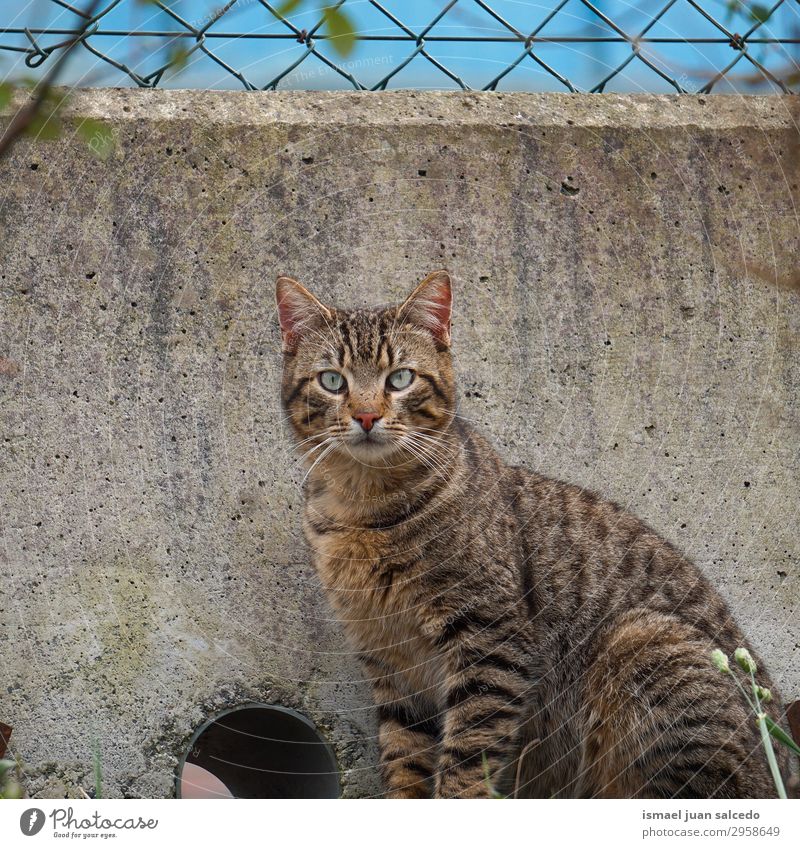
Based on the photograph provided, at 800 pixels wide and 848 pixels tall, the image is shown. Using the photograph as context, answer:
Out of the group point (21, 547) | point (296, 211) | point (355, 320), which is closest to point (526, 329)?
point (355, 320)

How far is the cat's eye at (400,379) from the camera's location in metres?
3.01

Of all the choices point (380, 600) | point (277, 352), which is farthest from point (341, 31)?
point (277, 352)

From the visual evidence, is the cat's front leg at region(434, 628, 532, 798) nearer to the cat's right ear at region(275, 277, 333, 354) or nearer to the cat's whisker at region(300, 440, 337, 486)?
the cat's whisker at region(300, 440, 337, 486)

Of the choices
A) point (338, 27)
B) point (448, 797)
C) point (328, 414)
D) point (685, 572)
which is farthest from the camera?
point (685, 572)

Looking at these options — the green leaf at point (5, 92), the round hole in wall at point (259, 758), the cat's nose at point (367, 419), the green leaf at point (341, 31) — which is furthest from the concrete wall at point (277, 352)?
the green leaf at point (5, 92)

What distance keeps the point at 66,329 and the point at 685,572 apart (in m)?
2.17

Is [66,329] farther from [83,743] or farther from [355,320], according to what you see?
[83,743]

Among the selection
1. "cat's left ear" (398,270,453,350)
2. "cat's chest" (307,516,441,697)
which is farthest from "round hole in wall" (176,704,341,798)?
"cat's left ear" (398,270,453,350)

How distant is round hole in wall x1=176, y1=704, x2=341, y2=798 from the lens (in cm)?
332

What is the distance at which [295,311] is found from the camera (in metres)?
3.04

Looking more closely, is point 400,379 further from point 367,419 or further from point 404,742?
point 404,742

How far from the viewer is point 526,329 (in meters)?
3.38

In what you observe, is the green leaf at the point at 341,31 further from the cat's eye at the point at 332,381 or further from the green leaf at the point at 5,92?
the cat's eye at the point at 332,381

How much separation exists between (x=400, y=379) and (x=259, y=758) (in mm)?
1604
